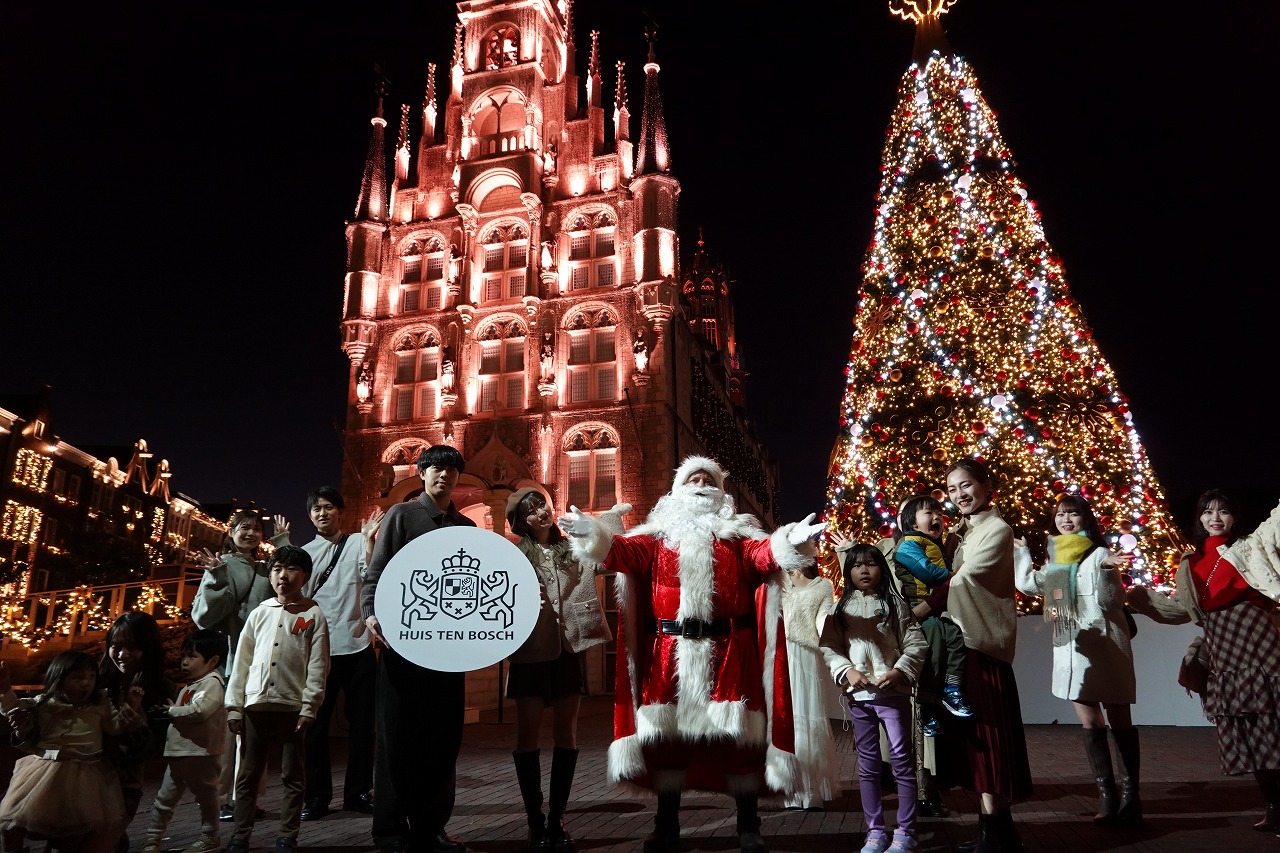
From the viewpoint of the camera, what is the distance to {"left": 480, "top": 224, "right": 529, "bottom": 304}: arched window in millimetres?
29141

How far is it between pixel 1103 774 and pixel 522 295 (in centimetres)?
2568

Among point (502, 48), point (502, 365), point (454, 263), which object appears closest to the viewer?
point (502, 365)

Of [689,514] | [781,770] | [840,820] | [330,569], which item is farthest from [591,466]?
[781,770]

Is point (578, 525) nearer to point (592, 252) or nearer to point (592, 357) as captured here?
point (592, 357)

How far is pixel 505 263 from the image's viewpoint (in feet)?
96.5

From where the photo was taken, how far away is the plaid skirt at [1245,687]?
15.4ft

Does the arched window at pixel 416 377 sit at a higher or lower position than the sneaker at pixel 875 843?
higher

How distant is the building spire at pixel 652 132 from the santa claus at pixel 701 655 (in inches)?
1005

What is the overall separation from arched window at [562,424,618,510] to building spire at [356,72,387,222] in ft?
38.7

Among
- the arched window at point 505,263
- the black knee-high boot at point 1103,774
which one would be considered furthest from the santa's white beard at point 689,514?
the arched window at point 505,263

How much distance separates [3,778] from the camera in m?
6.68

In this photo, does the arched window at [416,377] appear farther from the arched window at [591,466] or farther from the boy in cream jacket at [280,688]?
the boy in cream jacket at [280,688]

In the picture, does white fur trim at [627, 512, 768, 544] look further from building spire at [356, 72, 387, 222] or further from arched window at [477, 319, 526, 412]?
building spire at [356, 72, 387, 222]

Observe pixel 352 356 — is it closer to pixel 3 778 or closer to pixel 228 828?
pixel 3 778
